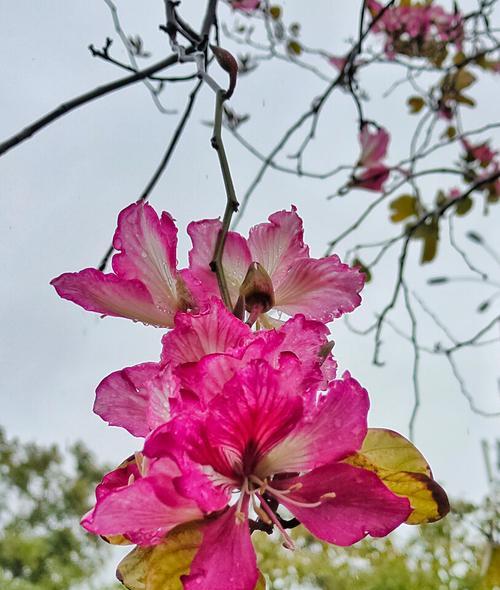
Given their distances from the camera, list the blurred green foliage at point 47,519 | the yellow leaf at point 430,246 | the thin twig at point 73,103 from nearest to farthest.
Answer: the thin twig at point 73,103 < the yellow leaf at point 430,246 < the blurred green foliage at point 47,519

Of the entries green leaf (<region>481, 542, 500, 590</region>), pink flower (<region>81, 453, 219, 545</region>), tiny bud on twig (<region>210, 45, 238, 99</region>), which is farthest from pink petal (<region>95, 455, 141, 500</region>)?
green leaf (<region>481, 542, 500, 590</region>)

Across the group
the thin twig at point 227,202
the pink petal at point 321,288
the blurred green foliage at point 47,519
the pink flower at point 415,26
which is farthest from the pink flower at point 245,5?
the blurred green foliage at point 47,519

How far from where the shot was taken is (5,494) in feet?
22.6

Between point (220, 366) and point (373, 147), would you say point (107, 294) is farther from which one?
point (373, 147)

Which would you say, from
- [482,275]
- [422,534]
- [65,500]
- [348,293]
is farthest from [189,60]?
[65,500]

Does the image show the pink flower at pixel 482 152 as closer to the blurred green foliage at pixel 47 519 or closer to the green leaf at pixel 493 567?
the green leaf at pixel 493 567

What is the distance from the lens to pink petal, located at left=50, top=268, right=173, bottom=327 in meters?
0.31

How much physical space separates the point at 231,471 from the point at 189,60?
426 millimetres

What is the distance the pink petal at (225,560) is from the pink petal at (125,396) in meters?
0.06

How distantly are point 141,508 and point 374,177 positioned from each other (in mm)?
1269

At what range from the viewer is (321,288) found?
352mm

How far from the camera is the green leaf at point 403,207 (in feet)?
5.28

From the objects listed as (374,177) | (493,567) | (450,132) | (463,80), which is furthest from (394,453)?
(450,132)

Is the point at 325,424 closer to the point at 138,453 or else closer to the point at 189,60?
the point at 138,453
